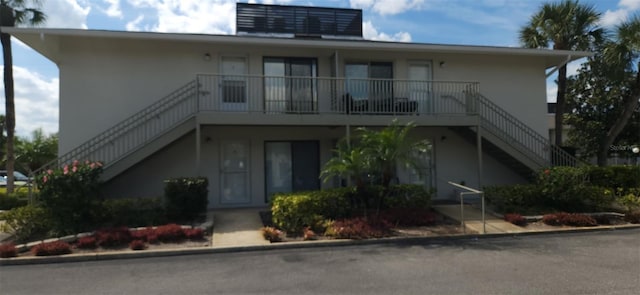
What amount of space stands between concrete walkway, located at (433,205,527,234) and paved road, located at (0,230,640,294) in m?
1.12

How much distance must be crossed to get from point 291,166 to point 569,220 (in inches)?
284

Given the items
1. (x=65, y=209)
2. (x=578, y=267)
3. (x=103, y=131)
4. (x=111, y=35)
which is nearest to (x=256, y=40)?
(x=111, y=35)

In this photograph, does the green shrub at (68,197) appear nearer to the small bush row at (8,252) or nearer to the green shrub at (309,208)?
the small bush row at (8,252)

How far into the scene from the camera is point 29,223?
8.77 meters

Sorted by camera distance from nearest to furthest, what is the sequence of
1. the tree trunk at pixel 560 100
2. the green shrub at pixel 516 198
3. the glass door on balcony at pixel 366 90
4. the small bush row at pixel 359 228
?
the small bush row at pixel 359 228 < the green shrub at pixel 516 198 < the glass door on balcony at pixel 366 90 < the tree trunk at pixel 560 100

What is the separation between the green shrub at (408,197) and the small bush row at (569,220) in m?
2.65

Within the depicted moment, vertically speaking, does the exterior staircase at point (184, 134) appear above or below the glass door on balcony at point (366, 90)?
below

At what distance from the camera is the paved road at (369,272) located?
544 cm

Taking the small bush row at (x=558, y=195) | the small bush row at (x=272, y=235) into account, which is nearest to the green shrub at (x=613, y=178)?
the small bush row at (x=558, y=195)

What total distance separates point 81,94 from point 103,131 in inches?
44.8

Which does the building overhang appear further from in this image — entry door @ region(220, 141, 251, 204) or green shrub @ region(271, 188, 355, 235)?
green shrub @ region(271, 188, 355, 235)

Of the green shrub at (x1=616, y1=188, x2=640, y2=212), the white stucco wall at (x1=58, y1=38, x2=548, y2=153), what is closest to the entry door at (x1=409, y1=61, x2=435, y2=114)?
the white stucco wall at (x1=58, y1=38, x2=548, y2=153)

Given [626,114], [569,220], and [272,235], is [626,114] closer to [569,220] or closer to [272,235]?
[569,220]

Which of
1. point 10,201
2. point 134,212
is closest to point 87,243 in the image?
point 134,212
